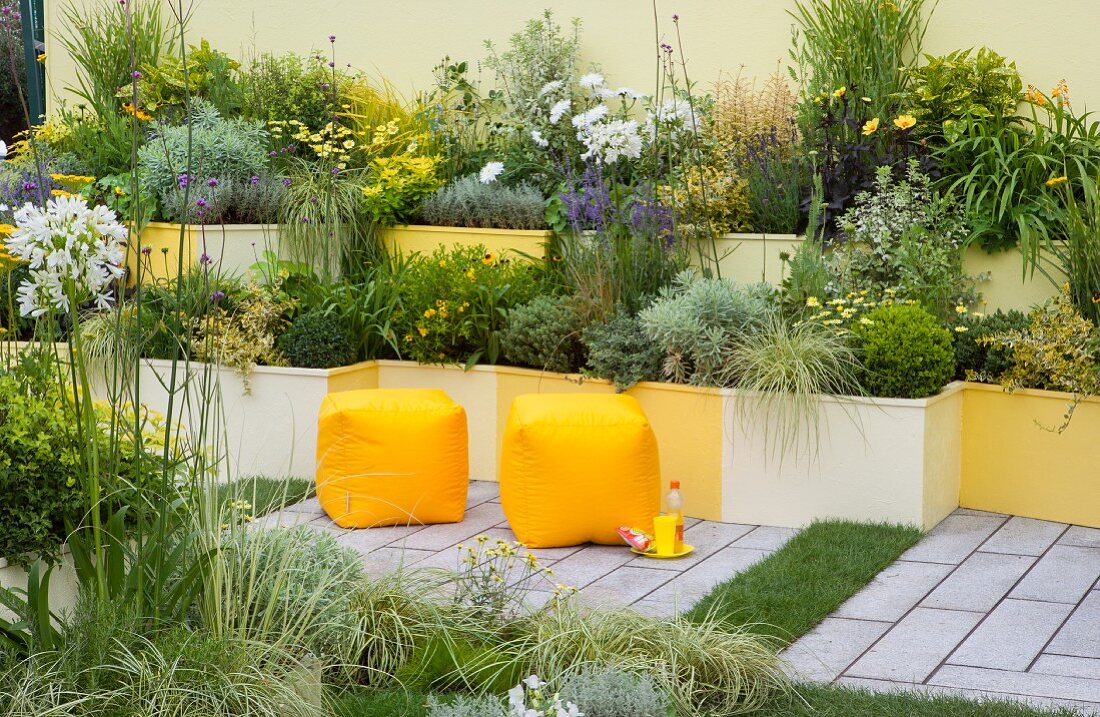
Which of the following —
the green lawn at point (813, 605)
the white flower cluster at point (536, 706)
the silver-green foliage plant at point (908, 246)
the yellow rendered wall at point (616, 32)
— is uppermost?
the yellow rendered wall at point (616, 32)

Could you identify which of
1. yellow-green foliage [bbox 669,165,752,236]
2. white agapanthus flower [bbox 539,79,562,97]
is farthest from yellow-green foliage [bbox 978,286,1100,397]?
white agapanthus flower [bbox 539,79,562,97]

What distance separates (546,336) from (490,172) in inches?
63.5

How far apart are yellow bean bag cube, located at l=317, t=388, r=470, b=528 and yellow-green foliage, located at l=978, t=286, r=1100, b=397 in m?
2.46

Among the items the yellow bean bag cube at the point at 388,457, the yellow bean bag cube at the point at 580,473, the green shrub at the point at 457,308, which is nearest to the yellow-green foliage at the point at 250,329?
the green shrub at the point at 457,308

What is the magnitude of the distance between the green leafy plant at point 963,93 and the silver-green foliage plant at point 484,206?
209 centimetres

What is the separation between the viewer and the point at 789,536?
557cm

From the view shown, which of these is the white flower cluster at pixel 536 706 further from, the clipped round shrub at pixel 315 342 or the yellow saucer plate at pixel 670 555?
the clipped round shrub at pixel 315 342

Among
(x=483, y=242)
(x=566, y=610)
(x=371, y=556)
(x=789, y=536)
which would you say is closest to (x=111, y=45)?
(x=483, y=242)

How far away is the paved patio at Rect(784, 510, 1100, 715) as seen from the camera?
Answer: 154 inches

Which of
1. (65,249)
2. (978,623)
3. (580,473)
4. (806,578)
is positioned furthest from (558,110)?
(65,249)

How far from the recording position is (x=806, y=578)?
4836 mm

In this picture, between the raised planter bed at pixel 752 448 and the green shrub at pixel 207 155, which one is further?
the green shrub at pixel 207 155

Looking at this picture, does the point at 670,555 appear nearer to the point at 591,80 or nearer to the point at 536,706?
the point at 536,706

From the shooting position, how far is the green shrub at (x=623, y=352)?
19.7 feet
